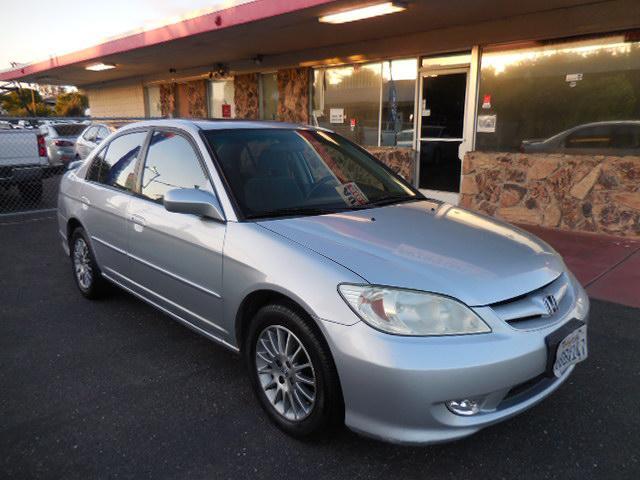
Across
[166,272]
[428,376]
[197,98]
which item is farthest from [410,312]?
[197,98]

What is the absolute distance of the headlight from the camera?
2211mm

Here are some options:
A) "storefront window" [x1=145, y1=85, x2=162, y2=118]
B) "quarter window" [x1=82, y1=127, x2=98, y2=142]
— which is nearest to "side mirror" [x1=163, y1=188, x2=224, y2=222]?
"quarter window" [x1=82, y1=127, x2=98, y2=142]

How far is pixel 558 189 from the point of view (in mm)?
7496

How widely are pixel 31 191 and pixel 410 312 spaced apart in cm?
997

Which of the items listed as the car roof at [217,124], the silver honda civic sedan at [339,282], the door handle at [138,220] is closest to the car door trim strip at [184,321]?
the silver honda civic sedan at [339,282]

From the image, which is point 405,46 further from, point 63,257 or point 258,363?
point 258,363

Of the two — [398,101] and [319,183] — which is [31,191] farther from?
[319,183]

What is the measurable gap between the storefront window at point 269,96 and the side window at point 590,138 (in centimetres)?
697

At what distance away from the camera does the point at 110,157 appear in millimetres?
4367

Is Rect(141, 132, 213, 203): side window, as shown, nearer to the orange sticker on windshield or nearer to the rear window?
the orange sticker on windshield

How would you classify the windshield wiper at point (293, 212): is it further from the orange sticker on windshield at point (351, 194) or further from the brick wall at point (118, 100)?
the brick wall at point (118, 100)

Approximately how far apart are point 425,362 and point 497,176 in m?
6.67

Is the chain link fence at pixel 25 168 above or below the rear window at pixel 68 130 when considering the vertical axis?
below

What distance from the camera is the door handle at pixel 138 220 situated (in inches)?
140
